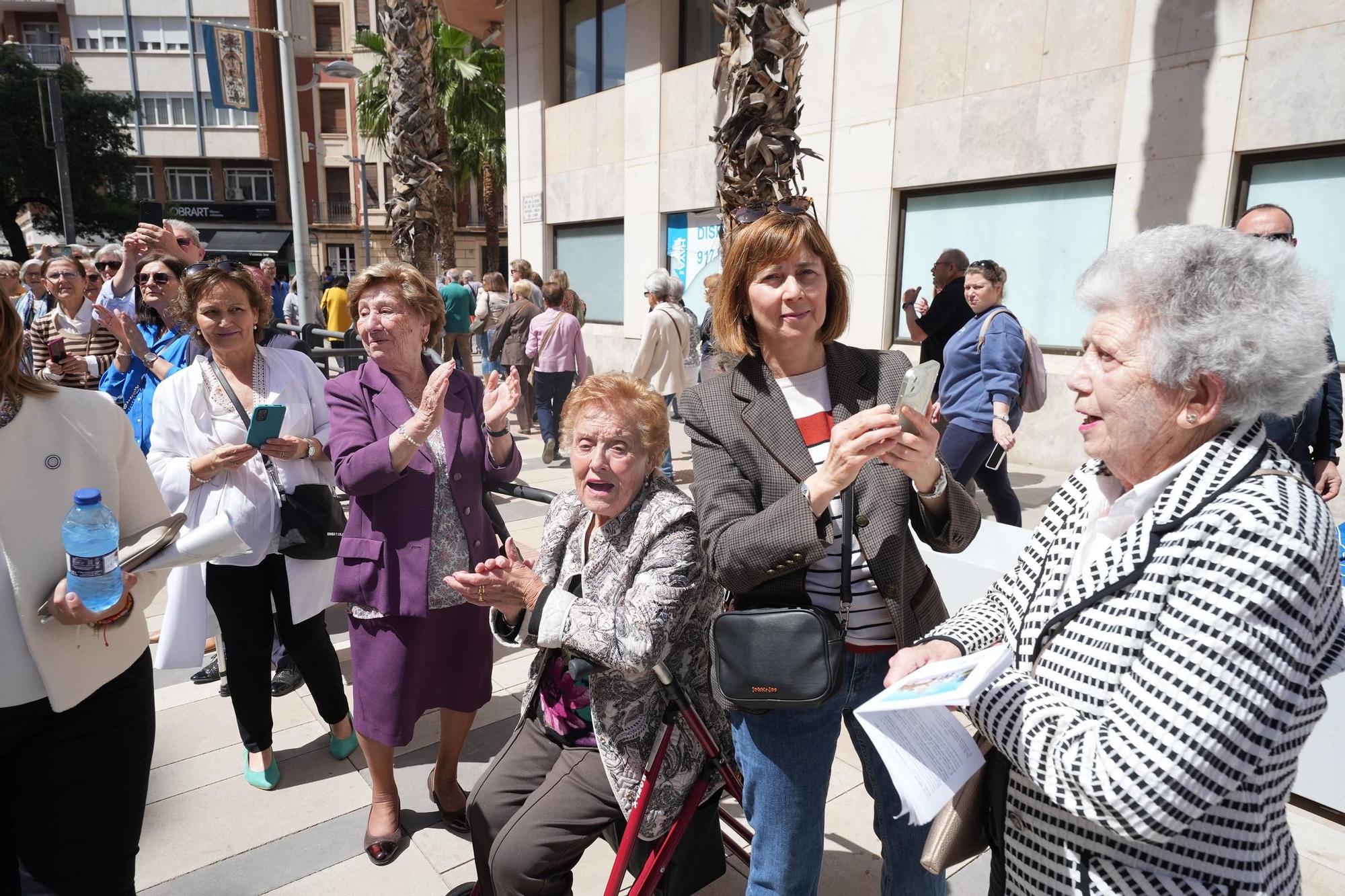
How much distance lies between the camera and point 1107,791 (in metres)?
1.18

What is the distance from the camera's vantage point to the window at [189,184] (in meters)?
41.8

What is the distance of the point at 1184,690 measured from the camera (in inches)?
44.6

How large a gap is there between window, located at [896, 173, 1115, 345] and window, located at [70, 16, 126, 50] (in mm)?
47328

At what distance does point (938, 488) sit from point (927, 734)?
0.59 metres

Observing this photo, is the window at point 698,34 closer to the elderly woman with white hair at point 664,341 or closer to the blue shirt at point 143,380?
the elderly woman with white hair at point 664,341

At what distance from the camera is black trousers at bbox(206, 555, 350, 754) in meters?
3.15

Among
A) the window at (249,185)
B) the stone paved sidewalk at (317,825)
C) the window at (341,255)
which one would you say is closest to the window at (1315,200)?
the stone paved sidewalk at (317,825)

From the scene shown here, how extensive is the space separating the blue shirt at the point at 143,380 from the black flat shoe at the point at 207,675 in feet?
3.83

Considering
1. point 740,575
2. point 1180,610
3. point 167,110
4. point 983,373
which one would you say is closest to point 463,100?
point 167,110

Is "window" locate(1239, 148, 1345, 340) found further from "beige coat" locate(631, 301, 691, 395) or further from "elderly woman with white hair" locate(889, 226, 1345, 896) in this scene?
"elderly woman with white hair" locate(889, 226, 1345, 896)

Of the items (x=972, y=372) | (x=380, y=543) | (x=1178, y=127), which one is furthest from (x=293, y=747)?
(x=1178, y=127)

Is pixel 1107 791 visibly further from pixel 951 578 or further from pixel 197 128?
pixel 197 128

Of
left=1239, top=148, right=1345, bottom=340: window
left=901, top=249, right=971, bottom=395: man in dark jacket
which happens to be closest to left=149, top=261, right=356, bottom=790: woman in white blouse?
left=901, top=249, right=971, bottom=395: man in dark jacket

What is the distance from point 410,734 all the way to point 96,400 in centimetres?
150
